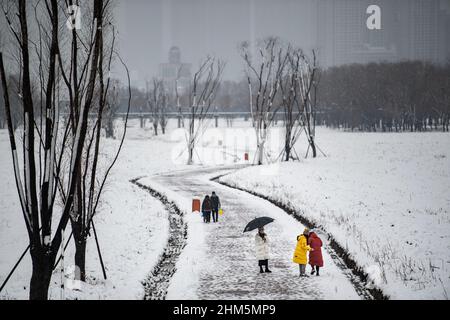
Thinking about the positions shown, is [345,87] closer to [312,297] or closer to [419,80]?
[419,80]

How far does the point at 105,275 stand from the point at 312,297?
518 cm

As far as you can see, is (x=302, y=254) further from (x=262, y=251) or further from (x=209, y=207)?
(x=209, y=207)

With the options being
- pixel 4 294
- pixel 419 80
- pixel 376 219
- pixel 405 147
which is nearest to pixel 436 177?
pixel 376 219

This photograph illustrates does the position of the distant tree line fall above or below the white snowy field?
above

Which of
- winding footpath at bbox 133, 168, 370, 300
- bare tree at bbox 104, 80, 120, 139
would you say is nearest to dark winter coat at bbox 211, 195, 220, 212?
winding footpath at bbox 133, 168, 370, 300

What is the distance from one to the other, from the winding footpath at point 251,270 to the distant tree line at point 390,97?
54.5 metres

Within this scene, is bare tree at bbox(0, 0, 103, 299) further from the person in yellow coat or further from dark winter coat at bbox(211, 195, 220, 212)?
dark winter coat at bbox(211, 195, 220, 212)

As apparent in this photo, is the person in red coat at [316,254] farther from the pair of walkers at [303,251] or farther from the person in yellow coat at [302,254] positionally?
the person in yellow coat at [302,254]

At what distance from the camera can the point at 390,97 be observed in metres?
72.5

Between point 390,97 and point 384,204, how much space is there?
58.1m

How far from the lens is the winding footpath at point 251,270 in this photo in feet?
32.8

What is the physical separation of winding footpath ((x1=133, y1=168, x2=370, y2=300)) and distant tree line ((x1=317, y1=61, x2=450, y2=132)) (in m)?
54.5

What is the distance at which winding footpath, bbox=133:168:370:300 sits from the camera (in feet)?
32.8

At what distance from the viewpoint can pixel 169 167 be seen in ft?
128
